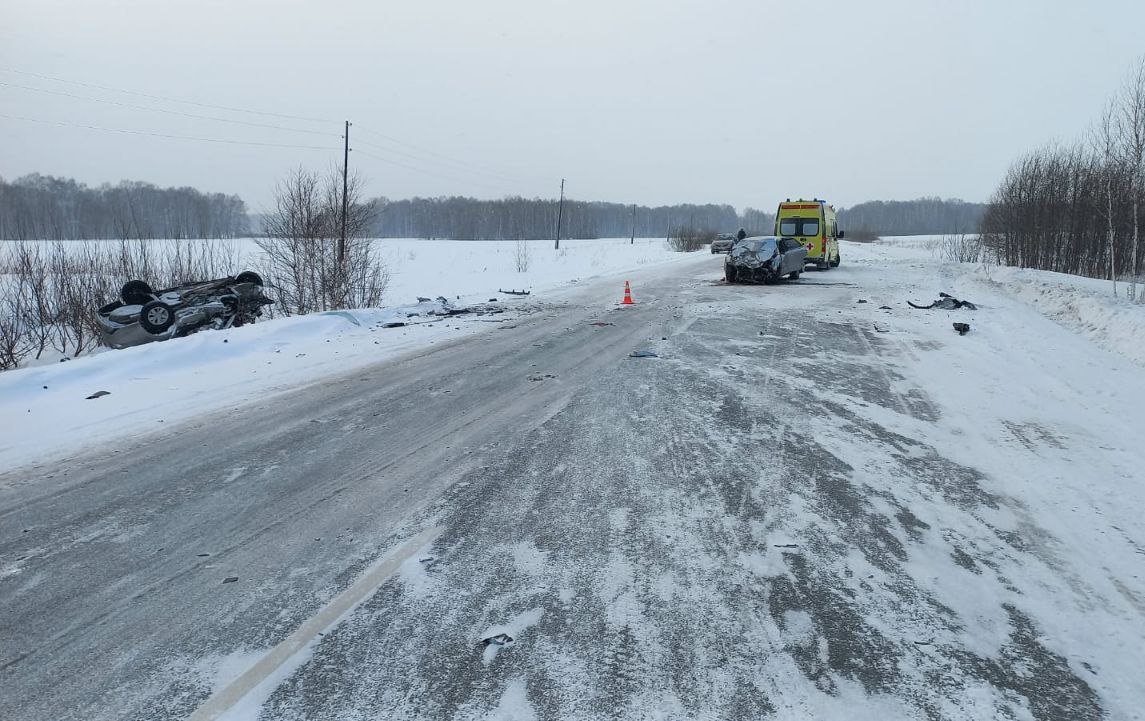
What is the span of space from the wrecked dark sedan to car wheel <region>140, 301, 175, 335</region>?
53.2 feet

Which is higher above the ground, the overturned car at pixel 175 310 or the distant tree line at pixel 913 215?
the distant tree line at pixel 913 215

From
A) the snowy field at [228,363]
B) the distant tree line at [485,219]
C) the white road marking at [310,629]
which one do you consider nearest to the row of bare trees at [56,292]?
the snowy field at [228,363]

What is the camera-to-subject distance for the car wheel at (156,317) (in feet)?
36.2

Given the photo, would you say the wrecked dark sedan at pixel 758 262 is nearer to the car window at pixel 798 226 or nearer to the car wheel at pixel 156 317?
the car window at pixel 798 226

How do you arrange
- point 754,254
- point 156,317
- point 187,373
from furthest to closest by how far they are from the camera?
point 754,254, point 156,317, point 187,373

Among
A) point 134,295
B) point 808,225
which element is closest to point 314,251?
point 134,295

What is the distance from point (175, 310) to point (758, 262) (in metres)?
16.8

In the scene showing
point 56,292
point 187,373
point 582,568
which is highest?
point 56,292

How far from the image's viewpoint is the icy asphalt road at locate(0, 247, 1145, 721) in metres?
2.47

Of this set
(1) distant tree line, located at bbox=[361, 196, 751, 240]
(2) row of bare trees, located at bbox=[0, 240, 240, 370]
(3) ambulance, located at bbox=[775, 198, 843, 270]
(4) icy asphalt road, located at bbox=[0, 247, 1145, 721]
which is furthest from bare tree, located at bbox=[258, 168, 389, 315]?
(1) distant tree line, located at bbox=[361, 196, 751, 240]

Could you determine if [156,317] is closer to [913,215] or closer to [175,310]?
[175,310]

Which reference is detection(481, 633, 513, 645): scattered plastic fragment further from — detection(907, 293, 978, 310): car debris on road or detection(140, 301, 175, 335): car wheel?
detection(907, 293, 978, 310): car debris on road

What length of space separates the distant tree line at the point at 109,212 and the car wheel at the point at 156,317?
5.37 m

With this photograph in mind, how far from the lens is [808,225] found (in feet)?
82.9
